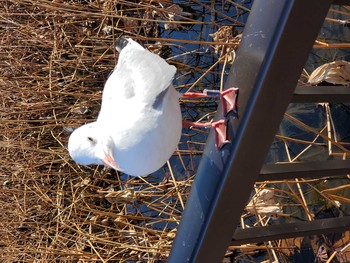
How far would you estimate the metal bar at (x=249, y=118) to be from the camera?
→ 0.62 metres

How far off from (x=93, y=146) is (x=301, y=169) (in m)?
0.50

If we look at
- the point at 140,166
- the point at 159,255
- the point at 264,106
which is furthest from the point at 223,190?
the point at 159,255

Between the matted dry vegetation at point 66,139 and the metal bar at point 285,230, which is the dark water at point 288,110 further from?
the metal bar at point 285,230

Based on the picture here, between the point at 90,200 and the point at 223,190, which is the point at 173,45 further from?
the point at 223,190

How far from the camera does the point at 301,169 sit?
31.9 inches

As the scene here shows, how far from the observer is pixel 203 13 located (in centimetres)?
228

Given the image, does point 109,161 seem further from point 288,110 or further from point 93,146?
point 288,110

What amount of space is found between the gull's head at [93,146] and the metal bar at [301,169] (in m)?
0.38

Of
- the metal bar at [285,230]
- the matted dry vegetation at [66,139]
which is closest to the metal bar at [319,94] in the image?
the metal bar at [285,230]

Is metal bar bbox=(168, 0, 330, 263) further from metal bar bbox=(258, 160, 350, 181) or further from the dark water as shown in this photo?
the dark water

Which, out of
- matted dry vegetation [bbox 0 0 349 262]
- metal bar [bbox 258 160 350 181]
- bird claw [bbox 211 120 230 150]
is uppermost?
bird claw [bbox 211 120 230 150]

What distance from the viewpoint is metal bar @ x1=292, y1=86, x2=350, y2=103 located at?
2.32 ft

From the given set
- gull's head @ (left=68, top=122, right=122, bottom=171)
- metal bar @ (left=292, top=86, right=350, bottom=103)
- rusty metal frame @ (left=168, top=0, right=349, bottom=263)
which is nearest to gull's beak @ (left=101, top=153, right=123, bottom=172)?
gull's head @ (left=68, top=122, right=122, bottom=171)

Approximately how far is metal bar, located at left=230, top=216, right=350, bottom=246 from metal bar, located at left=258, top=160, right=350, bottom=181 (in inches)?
5.4
